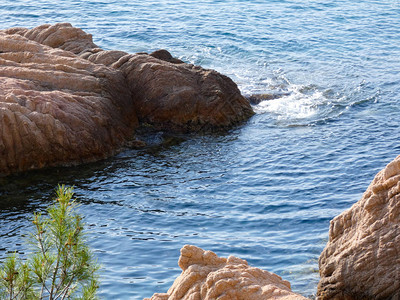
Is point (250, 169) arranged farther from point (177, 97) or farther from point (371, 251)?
point (371, 251)

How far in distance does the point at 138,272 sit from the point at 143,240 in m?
1.46

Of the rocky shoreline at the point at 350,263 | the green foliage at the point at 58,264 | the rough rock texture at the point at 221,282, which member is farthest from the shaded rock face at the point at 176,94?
the green foliage at the point at 58,264

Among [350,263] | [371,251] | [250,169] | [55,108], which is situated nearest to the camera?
[371,251]

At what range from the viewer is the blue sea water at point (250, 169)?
39.9ft

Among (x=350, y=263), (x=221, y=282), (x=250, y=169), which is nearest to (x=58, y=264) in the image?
(x=221, y=282)

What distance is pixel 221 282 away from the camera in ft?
23.6

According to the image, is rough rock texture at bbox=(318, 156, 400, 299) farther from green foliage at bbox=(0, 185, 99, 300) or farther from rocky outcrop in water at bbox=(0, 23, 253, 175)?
rocky outcrop in water at bbox=(0, 23, 253, 175)

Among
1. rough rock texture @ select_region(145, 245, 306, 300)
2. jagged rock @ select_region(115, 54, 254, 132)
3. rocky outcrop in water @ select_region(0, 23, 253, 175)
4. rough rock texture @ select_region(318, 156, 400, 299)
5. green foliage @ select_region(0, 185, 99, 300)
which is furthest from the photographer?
jagged rock @ select_region(115, 54, 254, 132)

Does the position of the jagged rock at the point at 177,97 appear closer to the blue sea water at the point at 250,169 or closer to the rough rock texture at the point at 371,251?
the blue sea water at the point at 250,169

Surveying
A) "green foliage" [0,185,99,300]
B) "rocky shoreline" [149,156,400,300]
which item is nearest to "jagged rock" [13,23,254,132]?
"rocky shoreline" [149,156,400,300]

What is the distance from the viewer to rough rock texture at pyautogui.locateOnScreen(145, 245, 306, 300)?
23.4ft

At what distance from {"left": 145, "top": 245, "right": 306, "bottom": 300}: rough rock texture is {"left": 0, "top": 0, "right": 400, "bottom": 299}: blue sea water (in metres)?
2.86

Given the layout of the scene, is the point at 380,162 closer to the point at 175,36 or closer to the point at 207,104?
the point at 207,104

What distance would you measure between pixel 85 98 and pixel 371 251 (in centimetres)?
1058
